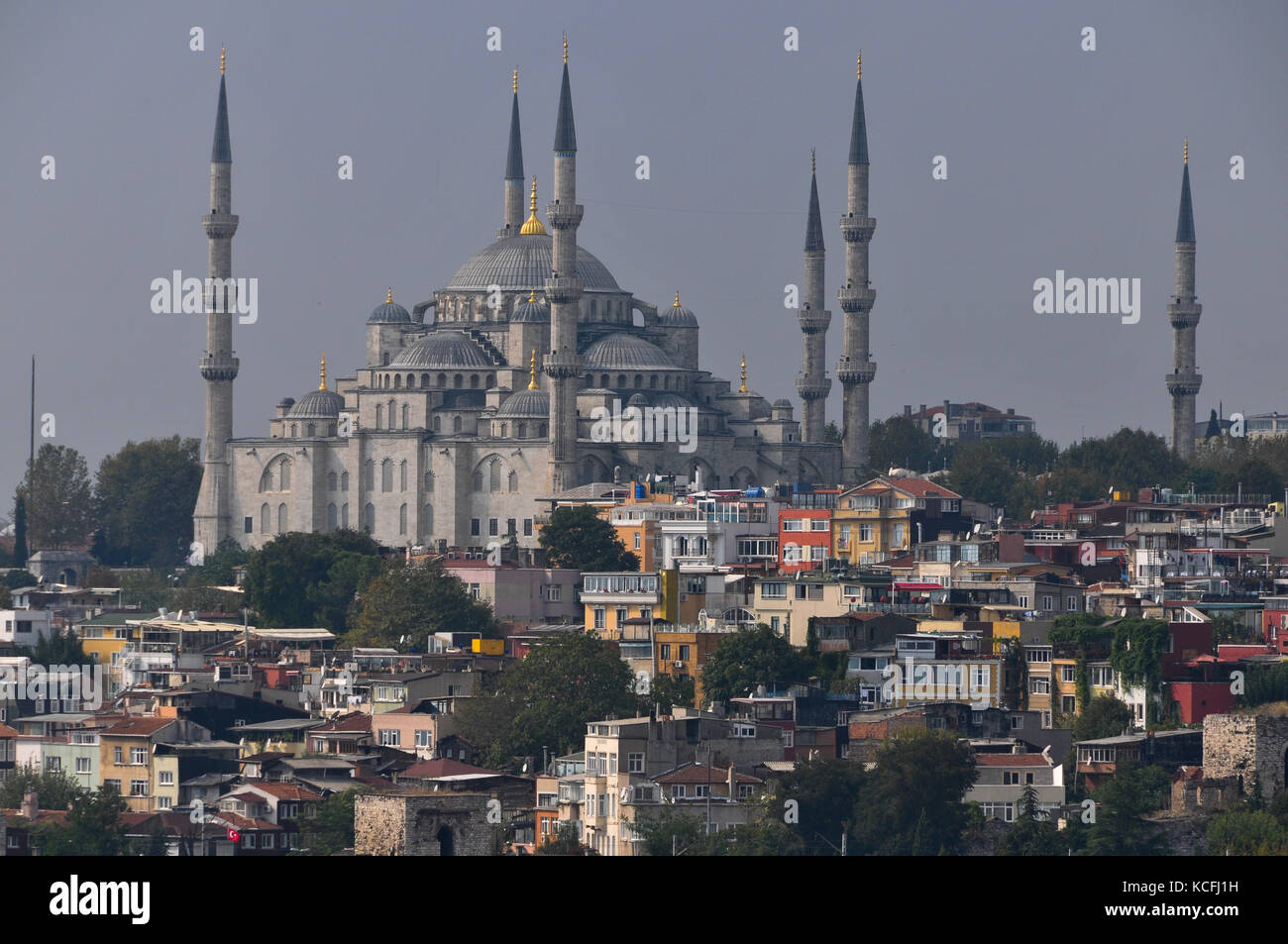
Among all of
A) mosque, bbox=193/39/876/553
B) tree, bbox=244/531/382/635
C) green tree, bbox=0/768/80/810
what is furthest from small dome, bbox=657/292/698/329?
green tree, bbox=0/768/80/810

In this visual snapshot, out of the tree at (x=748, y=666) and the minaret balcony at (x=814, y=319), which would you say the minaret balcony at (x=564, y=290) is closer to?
the minaret balcony at (x=814, y=319)

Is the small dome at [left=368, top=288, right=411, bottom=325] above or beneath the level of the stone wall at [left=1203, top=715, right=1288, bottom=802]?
above

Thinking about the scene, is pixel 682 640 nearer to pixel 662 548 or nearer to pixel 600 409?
pixel 662 548

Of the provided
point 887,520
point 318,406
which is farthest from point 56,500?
point 887,520

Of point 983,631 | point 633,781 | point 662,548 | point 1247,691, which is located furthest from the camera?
point 662,548

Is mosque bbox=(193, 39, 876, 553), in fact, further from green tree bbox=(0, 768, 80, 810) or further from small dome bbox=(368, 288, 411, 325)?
green tree bbox=(0, 768, 80, 810)

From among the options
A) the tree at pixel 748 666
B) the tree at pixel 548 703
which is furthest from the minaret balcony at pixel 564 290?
the tree at pixel 548 703
